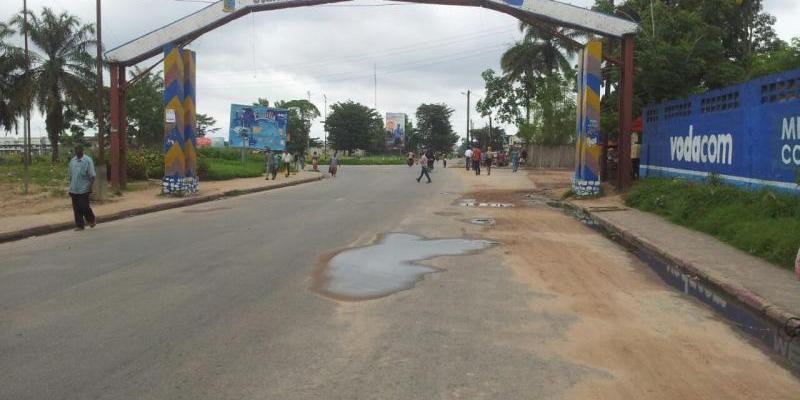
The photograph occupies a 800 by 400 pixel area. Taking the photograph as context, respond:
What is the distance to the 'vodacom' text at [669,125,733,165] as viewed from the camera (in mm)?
14578

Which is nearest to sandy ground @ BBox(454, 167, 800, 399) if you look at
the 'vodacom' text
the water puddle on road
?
the water puddle on road

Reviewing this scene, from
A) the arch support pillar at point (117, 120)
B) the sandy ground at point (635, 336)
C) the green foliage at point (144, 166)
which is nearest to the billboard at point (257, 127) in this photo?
the green foliage at point (144, 166)

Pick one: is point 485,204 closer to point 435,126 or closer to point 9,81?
point 9,81

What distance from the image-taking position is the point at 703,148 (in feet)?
52.4

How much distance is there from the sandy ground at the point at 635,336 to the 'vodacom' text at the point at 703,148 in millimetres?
5552

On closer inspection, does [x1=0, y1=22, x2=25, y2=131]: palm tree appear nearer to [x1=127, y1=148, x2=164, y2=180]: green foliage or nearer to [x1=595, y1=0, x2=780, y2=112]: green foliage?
[x1=127, y1=148, x2=164, y2=180]: green foliage

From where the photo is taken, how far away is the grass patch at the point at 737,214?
9531 millimetres

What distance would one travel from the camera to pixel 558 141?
51000mm

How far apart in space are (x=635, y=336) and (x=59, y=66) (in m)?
50.3

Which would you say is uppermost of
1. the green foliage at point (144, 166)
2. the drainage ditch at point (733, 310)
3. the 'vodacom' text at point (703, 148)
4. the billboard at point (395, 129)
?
the billboard at point (395, 129)

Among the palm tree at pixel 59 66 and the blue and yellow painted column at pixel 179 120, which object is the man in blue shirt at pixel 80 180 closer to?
the blue and yellow painted column at pixel 179 120

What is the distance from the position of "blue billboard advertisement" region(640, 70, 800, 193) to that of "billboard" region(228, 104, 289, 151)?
109 ft

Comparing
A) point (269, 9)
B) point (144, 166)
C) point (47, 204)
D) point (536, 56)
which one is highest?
point (536, 56)

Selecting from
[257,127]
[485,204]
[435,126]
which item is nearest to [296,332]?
[485,204]
